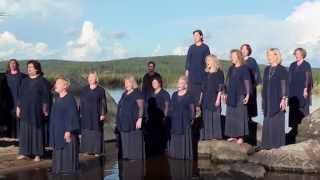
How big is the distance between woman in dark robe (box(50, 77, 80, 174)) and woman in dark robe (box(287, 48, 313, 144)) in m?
5.94

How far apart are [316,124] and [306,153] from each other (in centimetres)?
275

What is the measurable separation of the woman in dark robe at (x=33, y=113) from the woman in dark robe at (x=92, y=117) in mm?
1113

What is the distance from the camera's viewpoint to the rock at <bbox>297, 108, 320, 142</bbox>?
1572cm

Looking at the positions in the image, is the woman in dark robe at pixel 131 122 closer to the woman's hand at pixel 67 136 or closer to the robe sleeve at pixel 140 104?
the robe sleeve at pixel 140 104

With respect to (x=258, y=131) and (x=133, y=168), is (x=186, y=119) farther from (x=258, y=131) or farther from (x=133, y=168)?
(x=258, y=131)

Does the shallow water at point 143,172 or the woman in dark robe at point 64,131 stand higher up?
the woman in dark robe at point 64,131

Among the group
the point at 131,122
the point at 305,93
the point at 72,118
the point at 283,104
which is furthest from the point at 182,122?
the point at 305,93

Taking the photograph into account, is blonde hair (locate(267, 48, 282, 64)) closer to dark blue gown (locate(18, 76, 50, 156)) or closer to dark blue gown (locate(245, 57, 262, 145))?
dark blue gown (locate(245, 57, 262, 145))

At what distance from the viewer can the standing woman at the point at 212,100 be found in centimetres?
1494

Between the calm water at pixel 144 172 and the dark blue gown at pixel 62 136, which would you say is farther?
the dark blue gown at pixel 62 136

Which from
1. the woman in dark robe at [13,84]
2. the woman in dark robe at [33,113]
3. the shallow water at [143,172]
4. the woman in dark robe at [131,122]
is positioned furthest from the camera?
the woman in dark robe at [13,84]

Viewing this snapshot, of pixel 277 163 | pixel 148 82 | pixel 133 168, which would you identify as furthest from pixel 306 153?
Answer: pixel 148 82

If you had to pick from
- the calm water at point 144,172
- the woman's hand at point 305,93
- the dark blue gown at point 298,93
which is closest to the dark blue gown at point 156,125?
the calm water at point 144,172

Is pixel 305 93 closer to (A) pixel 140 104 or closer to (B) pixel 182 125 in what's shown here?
(B) pixel 182 125
